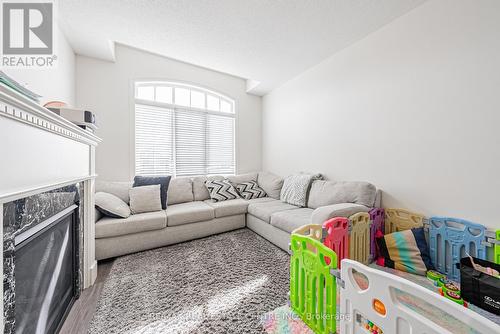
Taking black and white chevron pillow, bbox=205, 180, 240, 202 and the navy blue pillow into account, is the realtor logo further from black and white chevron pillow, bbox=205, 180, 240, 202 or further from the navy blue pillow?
black and white chevron pillow, bbox=205, 180, 240, 202

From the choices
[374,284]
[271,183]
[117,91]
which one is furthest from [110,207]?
[374,284]

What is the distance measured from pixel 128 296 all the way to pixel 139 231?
2.58ft

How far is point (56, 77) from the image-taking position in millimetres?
1983

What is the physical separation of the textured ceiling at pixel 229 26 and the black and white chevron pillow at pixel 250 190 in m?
2.03

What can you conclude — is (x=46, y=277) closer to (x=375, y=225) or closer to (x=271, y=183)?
(x=375, y=225)

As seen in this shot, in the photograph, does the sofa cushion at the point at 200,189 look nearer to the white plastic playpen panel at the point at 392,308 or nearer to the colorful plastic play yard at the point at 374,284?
the colorful plastic play yard at the point at 374,284

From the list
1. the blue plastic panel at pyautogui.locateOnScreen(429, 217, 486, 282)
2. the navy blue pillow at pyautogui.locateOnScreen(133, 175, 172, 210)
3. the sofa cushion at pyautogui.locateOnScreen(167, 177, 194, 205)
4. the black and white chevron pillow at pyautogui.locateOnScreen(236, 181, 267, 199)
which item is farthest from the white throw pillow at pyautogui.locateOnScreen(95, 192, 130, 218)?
the blue plastic panel at pyautogui.locateOnScreen(429, 217, 486, 282)

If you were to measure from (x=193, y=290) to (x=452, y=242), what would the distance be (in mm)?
2246

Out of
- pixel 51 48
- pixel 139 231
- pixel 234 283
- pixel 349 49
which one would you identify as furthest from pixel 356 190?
pixel 51 48

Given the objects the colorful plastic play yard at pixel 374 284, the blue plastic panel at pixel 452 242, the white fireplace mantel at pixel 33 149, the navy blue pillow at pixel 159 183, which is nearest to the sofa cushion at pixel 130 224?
the navy blue pillow at pixel 159 183

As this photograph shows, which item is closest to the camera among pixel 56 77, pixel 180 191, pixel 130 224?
pixel 56 77

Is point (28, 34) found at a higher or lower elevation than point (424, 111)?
higher

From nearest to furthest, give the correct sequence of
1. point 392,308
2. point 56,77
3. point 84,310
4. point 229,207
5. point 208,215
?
point 392,308 < point 84,310 < point 56,77 < point 208,215 < point 229,207

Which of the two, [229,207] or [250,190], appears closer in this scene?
[229,207]
